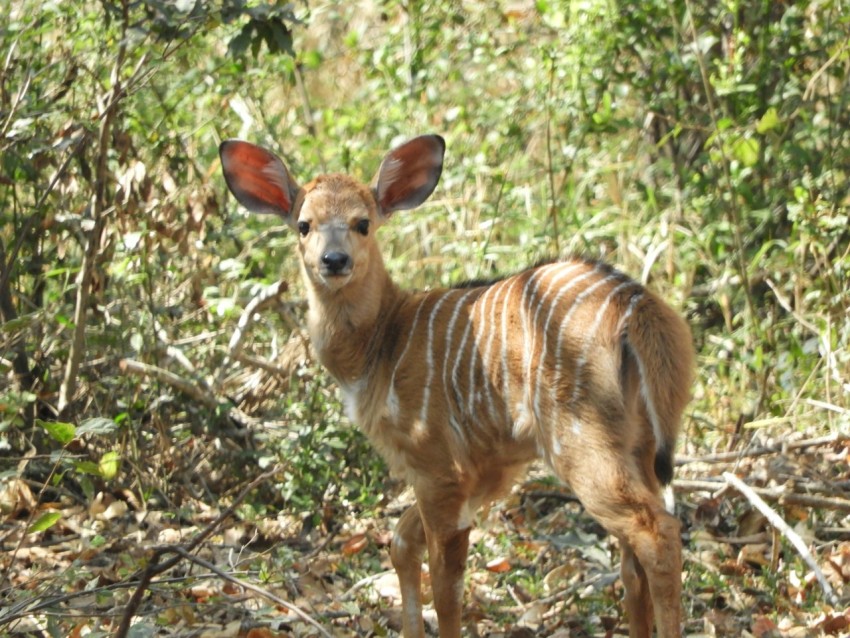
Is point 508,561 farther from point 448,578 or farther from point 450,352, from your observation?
point 450,352

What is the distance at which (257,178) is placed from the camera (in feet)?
17.6

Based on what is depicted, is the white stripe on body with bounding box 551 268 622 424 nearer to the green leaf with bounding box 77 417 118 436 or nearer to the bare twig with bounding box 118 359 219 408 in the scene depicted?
the green leaf with bounding box 77 417 118 436

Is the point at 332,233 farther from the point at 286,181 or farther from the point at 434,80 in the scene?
the point at 434,80

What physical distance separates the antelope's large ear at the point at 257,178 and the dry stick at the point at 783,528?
7.11ft

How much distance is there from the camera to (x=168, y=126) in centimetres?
662

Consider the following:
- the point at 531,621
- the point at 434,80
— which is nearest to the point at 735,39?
the point at 434,80

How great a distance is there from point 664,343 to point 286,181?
6.30ft

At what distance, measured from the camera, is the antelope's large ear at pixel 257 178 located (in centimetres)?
530

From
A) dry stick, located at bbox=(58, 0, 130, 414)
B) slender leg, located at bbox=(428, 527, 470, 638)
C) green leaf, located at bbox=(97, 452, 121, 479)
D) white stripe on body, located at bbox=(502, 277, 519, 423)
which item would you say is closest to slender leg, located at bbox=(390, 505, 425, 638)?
slender leg, located at bbox=(428, 527, 470, 638)

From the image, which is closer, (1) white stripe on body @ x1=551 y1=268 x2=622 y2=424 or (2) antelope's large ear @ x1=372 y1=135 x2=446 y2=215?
(1) white stripe on body @ x1=551 y1=268 x2=622 y2=424

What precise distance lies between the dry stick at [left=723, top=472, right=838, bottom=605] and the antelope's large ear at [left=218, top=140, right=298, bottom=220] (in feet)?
7.11

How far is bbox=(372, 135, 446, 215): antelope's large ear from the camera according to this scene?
5344 mm

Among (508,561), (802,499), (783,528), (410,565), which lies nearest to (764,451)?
(802,499)

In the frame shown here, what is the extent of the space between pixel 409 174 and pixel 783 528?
211 centimetres
